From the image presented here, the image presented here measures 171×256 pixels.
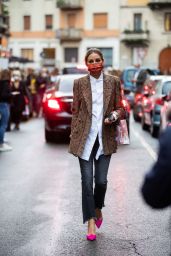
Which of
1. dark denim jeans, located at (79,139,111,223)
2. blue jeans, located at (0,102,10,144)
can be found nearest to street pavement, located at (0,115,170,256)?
dark denim jeans, located at (79,139,111,223)

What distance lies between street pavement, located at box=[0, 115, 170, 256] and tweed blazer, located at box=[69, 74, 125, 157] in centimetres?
78

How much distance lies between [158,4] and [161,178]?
2369 inches

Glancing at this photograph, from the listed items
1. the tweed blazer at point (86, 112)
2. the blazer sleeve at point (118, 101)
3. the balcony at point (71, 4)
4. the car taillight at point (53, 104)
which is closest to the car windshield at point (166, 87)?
the car taillight at point (53, 104)

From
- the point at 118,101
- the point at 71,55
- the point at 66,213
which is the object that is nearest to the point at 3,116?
the point at 66,213

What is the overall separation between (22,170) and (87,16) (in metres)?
54.7

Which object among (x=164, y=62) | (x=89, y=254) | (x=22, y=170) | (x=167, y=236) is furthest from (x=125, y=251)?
(x=164, y=62)

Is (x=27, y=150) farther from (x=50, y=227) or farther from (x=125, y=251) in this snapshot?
(x=125, y=251)

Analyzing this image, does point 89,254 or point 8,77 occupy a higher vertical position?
point 8,77

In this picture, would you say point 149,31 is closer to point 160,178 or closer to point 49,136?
point 49,136

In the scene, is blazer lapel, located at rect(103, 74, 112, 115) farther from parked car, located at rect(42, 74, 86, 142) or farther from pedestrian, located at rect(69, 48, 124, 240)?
parked car, located at rect(42, 74, 86, 142)

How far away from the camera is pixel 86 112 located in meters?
6.20

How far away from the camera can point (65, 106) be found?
51.6 ft

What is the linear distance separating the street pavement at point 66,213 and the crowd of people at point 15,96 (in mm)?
1833

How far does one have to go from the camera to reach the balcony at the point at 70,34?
64.4 m
